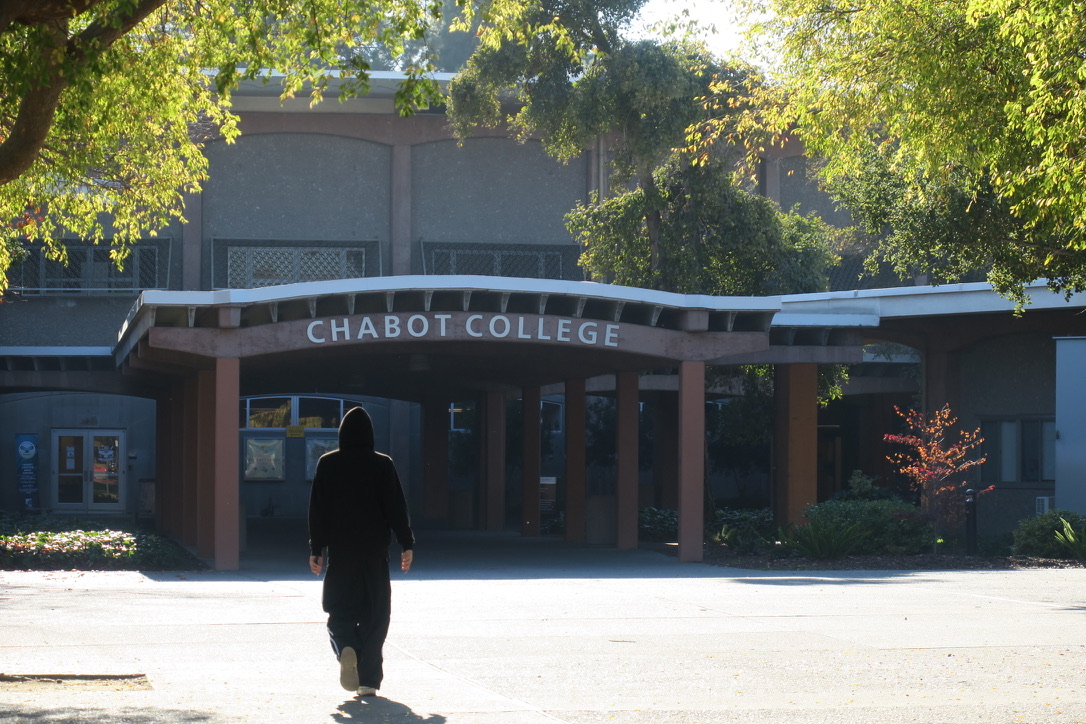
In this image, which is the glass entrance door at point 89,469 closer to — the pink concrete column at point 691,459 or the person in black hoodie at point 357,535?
the pink concrete column at point 691,459

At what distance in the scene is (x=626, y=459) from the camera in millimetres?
22812

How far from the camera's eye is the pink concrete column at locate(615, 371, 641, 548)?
Result: 22750mm

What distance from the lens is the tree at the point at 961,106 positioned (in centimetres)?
1023

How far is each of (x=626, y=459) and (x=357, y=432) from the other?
14959 millimetres

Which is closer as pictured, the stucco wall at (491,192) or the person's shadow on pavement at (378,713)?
the person's shadow on pavement at (378,713)

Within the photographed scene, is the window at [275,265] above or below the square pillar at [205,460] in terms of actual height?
above

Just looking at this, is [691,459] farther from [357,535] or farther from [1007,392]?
[357,535]

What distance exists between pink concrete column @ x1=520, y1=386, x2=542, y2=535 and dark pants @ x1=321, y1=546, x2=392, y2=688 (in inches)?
811

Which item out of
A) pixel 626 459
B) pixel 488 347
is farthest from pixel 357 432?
pixel 626 459

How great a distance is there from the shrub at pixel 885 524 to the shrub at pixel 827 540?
86mm

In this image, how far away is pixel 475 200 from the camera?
118 ft

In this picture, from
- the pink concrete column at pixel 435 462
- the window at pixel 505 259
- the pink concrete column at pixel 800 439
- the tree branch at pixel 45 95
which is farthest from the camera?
the window at pixel 505 259

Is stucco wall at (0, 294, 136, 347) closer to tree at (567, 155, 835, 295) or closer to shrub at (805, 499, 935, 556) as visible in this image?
tree at (567, 155, 835, 295)

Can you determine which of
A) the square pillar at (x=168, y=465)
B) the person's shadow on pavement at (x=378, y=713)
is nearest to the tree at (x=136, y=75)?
the person's shadow on pavement at (x=378, y=713)
